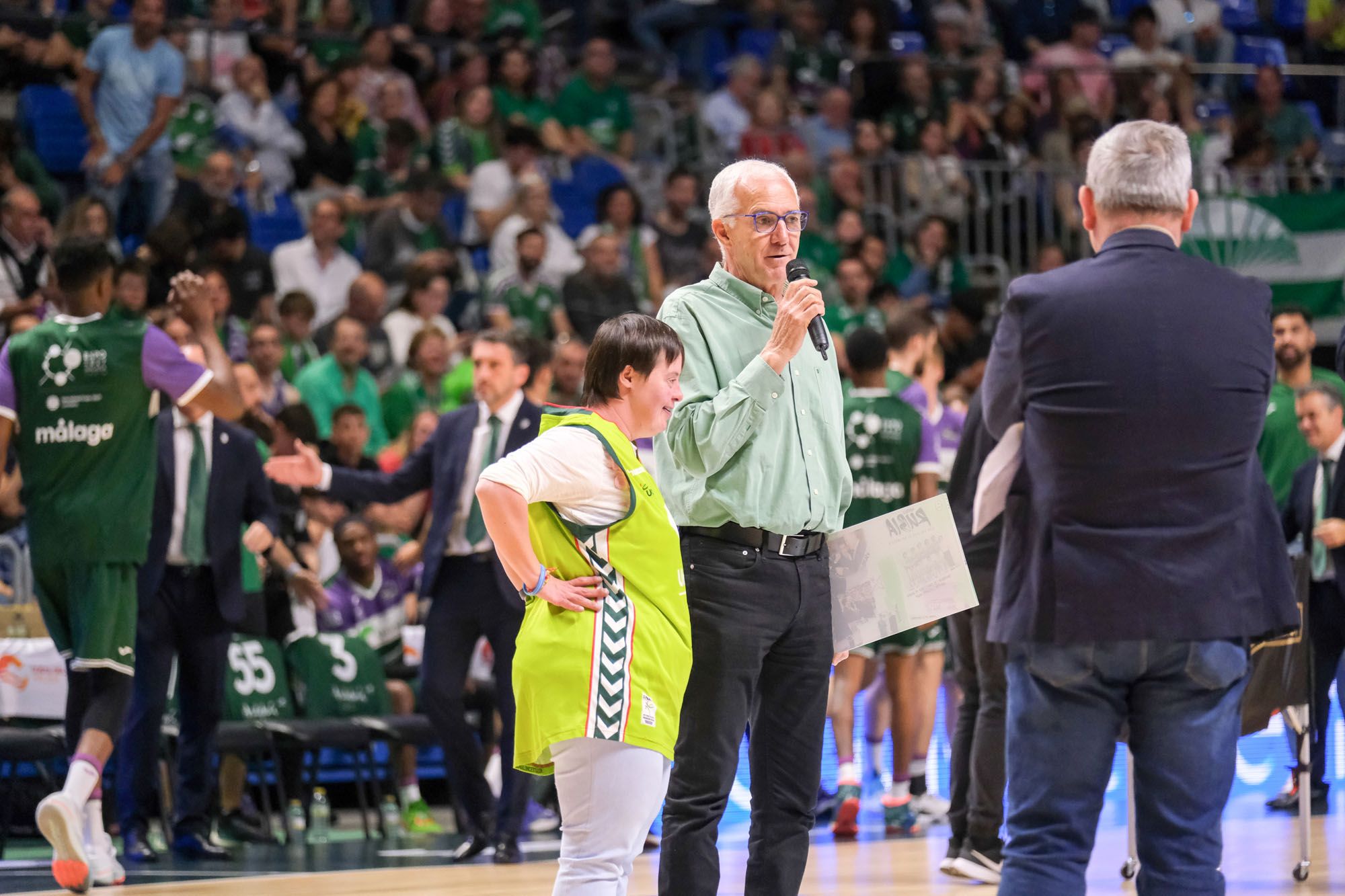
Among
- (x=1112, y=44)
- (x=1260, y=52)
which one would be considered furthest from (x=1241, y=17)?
(x=1112, y=44)

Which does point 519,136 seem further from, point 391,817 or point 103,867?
point 103,867

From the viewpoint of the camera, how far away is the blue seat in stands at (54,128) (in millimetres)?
11562

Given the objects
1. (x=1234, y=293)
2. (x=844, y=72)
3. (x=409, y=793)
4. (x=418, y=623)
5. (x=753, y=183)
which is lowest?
(x=409, y=793)

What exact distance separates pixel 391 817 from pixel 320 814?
365mm

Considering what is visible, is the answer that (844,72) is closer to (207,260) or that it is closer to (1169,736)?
(207,260)

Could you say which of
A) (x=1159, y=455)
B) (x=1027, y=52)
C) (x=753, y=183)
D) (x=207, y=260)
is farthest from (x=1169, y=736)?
(x=1027, y=52)

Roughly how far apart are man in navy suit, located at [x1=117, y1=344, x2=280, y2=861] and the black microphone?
134 inches

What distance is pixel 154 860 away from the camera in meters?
6.61

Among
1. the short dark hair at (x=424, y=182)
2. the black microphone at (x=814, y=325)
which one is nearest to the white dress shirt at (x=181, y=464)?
the black microphone at (x=814, y=325)

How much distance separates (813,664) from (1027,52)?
42.6 ft

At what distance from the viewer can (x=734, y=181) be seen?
4023mm

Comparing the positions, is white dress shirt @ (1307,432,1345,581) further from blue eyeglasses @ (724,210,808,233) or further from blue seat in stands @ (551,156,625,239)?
blue seat in stands @ (551,156,625,239)

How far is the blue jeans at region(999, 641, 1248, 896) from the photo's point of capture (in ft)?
10.4

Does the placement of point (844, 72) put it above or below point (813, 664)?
above
